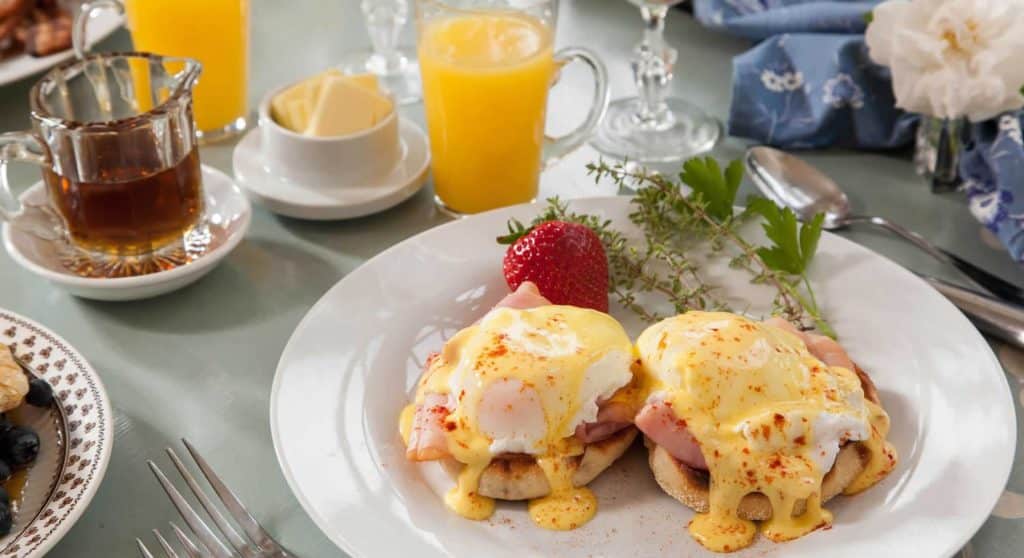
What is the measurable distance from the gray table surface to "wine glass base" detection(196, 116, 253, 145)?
0.11ft

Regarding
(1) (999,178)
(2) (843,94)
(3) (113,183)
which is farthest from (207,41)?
(1) (999,178)

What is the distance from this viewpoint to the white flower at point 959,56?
1.75 m

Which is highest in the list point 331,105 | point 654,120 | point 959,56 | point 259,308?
point 959,56

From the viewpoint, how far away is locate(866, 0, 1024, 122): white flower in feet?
5.76

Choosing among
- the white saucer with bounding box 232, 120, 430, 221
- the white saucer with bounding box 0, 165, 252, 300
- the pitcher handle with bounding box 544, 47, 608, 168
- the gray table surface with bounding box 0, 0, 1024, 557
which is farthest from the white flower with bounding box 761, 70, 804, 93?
the white saucer with bounding box 0, 165, 252, 300

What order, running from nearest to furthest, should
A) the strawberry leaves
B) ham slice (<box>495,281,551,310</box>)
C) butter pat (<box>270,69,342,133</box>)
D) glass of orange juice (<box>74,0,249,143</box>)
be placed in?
ham slice (<box>495,281,551,310</box>)
the strawberry leaves
butter pat (<box>270,69,342,133</box>)
glass of orange juice (<box>74,0,249,143</box>)

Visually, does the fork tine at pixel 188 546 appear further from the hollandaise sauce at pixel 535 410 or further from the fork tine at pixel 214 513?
the hollandaise sauce at pixel 535 410

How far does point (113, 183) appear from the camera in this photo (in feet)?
5.32

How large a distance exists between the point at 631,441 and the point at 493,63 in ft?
2.37

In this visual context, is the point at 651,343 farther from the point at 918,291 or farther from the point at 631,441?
the point at 918,291

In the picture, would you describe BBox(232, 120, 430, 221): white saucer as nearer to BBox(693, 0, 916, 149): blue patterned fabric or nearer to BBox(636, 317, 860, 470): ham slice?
BBox(693, 0, 916, 149): blue patterned fabric

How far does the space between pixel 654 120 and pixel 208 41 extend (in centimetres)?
84

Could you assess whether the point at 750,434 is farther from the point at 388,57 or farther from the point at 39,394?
the point at 388,57

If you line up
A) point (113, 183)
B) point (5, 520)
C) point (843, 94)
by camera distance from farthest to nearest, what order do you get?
point (843, 94), point (113, 183), point (5, 520)
